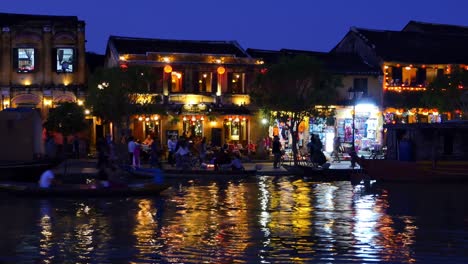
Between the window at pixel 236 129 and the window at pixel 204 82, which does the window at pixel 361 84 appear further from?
the window at pixel 204 82

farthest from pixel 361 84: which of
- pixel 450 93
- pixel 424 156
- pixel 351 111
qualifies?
pixel 424 156

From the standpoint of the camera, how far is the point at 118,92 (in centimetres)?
4119

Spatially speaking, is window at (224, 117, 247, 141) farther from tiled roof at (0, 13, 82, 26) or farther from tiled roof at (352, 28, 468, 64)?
tiled roof at (0, 13, 82, 26)

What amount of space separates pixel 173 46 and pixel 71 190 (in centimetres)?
2603

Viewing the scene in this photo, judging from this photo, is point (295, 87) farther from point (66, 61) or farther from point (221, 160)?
point (66, 61)

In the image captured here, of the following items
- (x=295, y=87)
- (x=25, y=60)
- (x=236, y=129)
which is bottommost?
(x=236, y=129)

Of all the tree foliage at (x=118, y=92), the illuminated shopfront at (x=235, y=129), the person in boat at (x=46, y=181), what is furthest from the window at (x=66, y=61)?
the person in boat at (x=46, y=181)

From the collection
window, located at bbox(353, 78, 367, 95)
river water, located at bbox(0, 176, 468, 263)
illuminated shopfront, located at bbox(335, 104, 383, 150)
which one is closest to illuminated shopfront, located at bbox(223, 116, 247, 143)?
illuminated shopfront, located at bbox(335, 104, 383, 150)

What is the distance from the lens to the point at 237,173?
108 feet

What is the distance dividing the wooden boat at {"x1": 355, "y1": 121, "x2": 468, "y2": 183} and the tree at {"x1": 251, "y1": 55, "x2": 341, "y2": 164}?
207 inches

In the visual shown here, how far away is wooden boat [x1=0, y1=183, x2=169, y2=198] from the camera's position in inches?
962

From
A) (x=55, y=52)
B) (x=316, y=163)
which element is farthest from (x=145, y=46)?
(x=316, y=163)

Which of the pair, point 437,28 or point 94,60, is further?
point 437,28

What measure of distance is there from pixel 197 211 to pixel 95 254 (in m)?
7.15
